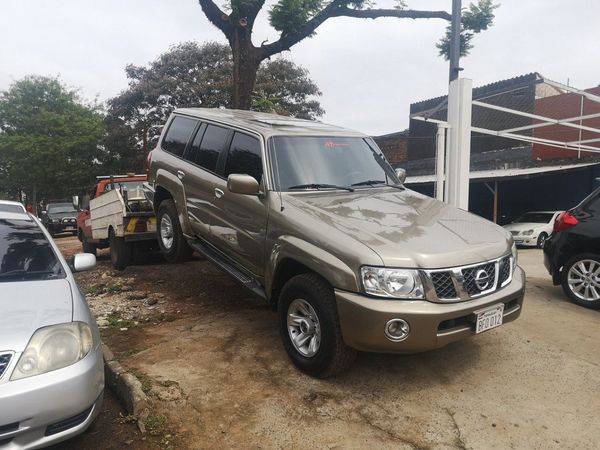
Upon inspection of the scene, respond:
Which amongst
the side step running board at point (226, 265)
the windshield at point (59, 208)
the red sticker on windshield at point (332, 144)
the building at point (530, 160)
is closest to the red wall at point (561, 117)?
the building at point (530, 160)

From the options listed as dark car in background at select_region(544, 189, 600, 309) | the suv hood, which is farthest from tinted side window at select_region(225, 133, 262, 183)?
dark car in background at select_region(544, 189, 600, 309)

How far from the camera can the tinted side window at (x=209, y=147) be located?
4.79 meters

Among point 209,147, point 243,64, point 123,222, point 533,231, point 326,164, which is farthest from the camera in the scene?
point 533,231

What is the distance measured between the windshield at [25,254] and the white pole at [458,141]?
228 inches

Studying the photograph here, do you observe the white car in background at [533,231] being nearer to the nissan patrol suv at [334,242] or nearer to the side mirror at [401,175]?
the side mirror at [401,175]

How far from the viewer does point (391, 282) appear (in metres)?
2.93

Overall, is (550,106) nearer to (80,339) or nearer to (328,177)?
(328,177)

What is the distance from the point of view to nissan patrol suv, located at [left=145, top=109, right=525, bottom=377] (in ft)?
9.64

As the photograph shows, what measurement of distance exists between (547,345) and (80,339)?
379 centimetres

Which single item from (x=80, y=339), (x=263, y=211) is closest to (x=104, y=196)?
(x=263, y=211)

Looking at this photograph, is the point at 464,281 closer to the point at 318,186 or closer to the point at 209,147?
the point at 318,186

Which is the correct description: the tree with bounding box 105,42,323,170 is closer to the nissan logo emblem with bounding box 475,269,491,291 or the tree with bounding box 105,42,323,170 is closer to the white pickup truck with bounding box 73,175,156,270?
the white pickup truck with bounding box 73,175,156,270

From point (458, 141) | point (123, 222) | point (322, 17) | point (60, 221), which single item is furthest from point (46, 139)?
point (458, 141)

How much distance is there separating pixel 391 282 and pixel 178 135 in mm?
3698
